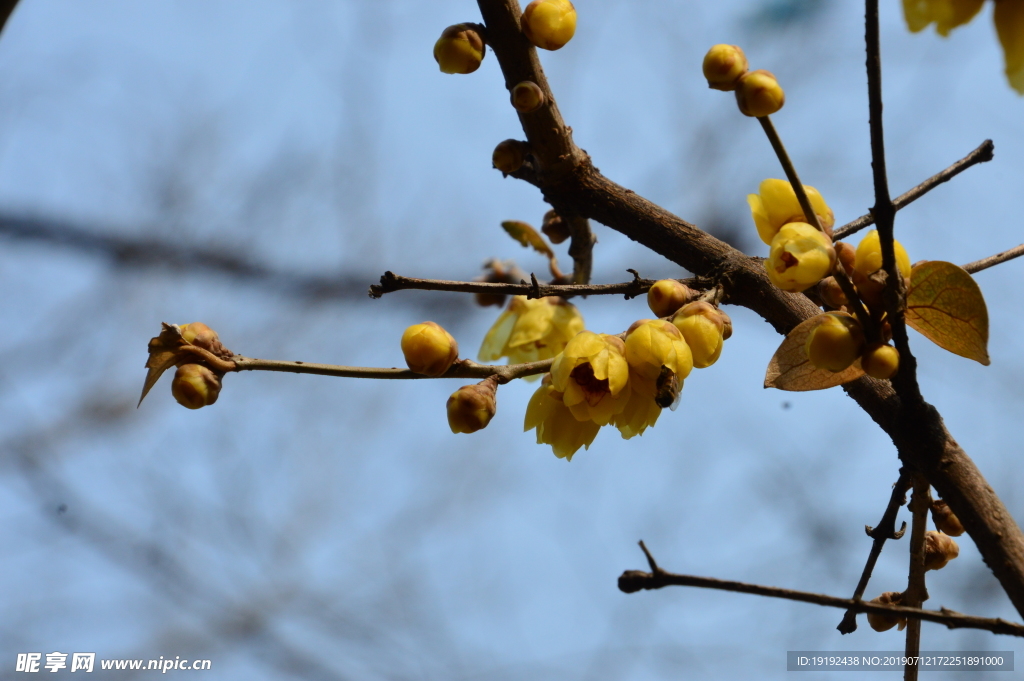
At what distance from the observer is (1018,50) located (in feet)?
1.94

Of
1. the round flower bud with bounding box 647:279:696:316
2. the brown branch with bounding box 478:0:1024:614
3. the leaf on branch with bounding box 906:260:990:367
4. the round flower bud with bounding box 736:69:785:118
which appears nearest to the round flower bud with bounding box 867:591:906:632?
the brown branch with bounding box 478:0:1024:614

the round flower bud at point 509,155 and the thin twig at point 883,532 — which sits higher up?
the round flower bud at point 509,155

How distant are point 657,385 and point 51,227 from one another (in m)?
3.80

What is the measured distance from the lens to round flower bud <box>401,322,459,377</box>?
839mm

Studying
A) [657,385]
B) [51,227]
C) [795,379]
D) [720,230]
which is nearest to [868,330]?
[795,379]

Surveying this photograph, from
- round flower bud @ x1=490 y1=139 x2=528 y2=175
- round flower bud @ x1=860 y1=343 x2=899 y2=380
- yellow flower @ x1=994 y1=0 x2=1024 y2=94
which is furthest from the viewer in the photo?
round flower bud @ x1=490 y1=139 x2=528 y2=175

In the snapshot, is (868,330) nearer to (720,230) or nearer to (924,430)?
(924,430)

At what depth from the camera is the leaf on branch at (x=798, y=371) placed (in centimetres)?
78

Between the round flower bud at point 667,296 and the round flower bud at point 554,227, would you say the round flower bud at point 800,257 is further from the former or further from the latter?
the round flower bud at point 554,227

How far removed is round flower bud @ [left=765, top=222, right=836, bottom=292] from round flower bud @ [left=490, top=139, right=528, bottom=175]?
0.44m

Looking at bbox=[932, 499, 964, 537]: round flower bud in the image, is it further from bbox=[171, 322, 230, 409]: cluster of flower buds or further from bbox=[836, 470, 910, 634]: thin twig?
bbox=[171, 322, 230, 409]: cluster of flower buds

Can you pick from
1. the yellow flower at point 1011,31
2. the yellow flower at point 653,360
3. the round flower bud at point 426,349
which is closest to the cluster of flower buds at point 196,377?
the round flower bud at point 426,349

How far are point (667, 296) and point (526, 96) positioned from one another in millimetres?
338

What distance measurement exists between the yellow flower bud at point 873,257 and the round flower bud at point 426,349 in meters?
0.43
